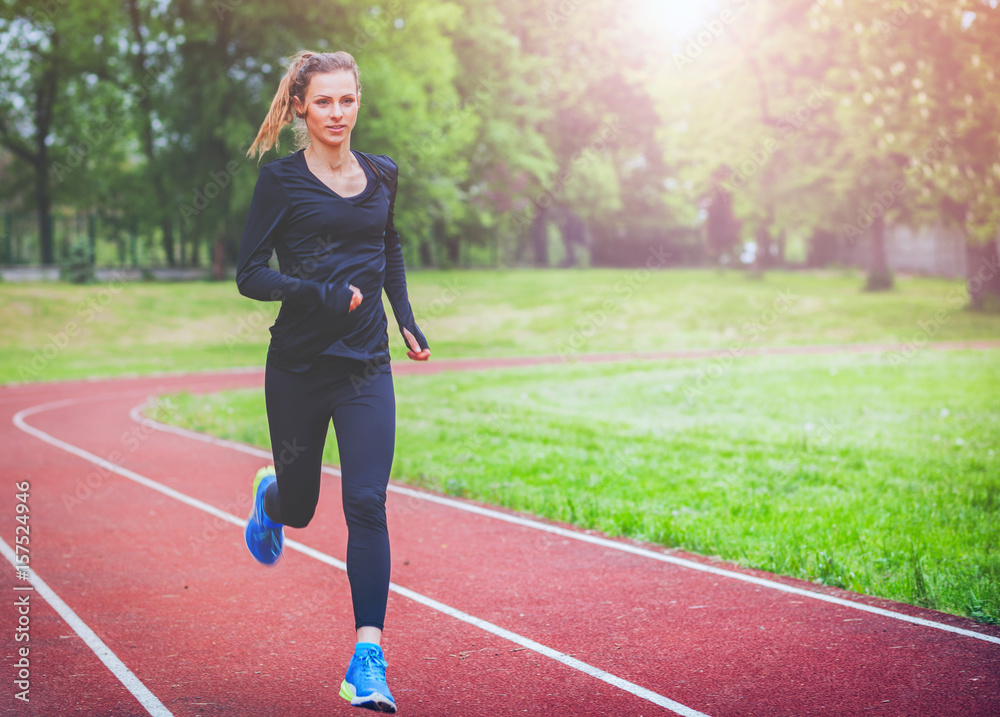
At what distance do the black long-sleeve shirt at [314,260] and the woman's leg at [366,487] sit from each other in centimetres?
17

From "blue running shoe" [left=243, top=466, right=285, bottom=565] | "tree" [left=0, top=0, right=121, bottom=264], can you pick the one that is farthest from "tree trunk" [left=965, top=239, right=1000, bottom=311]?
"tree" [left=0, top=0, right=121, bottom=264]

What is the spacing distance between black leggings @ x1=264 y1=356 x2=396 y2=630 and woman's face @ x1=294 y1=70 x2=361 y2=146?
34.1 inches

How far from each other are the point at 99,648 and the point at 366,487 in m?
1.82

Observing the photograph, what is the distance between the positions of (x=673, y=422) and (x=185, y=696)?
8.87 metres

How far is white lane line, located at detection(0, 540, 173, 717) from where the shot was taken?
3871 millimetres

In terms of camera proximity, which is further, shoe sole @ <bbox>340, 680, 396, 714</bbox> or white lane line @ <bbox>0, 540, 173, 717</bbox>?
white lane line @ <bbox>0, 540, 173, 717</bbox>

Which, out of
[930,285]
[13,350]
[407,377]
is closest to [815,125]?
[930,285]

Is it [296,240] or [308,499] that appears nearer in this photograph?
[296,240]

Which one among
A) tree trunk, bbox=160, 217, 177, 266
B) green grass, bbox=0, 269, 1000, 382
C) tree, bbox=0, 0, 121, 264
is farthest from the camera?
tree trunk, bbox=160, 217, 177, 266

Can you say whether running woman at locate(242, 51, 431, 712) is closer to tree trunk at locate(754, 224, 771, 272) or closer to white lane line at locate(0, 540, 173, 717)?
white lane line at locate(0, 540, 173, 717)

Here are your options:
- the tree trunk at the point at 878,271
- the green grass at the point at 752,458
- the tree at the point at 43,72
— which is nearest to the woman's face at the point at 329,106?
the green grass at the point at 752,458

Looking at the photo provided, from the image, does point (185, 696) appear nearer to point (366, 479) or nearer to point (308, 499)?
point (308, 499)

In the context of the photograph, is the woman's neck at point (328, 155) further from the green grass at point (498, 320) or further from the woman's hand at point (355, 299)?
the green grass at point (498, 320)

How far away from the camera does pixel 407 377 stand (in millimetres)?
17656
